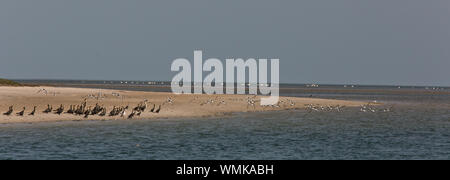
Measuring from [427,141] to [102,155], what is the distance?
19814 mm

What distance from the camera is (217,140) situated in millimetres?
30703

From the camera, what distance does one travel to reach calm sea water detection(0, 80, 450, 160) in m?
25.4

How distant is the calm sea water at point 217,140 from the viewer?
25.4 m

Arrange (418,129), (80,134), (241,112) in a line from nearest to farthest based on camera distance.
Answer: (80,134) → (418,129) → (241,112)

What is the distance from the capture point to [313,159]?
24562 millimetres

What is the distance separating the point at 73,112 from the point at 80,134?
10.7m
